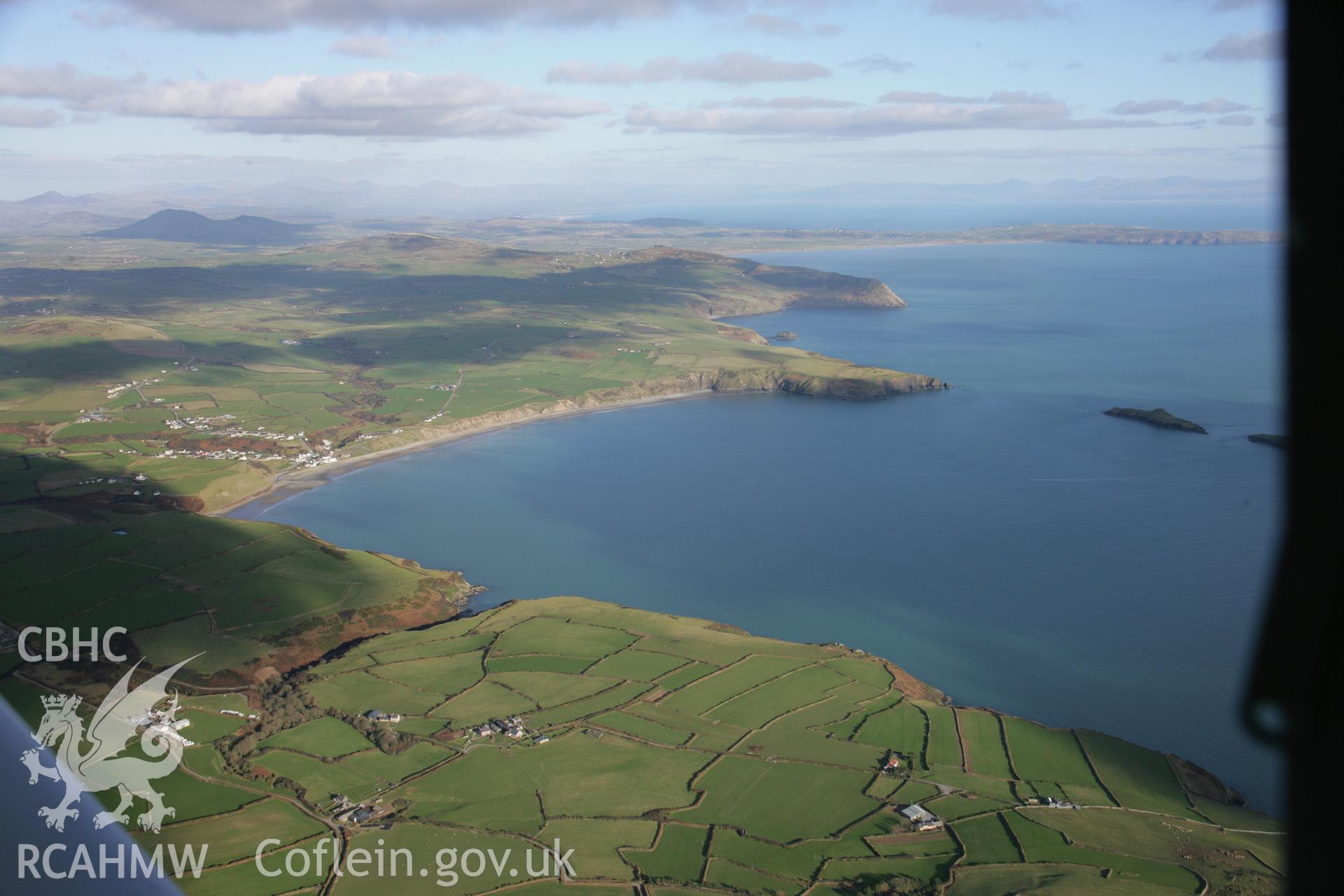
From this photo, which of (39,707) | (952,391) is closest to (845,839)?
(39,707)

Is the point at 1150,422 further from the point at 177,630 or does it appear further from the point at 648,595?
the point at 177,630

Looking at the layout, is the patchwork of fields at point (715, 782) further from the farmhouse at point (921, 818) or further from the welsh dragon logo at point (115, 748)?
the welsh dragon logo at point (115, 748)

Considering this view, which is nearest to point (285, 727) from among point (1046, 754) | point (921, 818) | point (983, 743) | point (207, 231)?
point (921, 818)

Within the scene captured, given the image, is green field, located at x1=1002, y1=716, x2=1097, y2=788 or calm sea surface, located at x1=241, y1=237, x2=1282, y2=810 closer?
green field, located at x1=1002, y1=716, x2=1097, y2=788

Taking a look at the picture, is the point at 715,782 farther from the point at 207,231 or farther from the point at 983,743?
the point at 207,231

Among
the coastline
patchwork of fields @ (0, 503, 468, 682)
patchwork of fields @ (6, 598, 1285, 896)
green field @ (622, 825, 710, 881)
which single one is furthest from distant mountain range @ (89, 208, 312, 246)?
green field @ (622, 825, 710, 881)

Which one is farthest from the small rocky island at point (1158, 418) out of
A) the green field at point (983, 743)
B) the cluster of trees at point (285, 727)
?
the cluster of trees at point (285, 727)

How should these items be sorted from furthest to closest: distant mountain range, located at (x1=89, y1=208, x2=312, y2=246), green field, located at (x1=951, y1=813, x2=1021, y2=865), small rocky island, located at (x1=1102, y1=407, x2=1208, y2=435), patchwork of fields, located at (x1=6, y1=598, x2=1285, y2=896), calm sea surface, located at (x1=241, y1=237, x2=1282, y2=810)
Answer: distant mountain range, located at (x1=89, y1=208, x2=312, y2=246), small rocky island, located at (x1=1102, y1=407, x2=1208, y2=435), calm sea surface, located at (x1=241, y1=237, x2=1282, y2=810), green field, located at (x1=951, y1=813, x2=1021, y2=865), patchwork of fields, located at (x1=6, y1=598, x2=1285, y2=896)

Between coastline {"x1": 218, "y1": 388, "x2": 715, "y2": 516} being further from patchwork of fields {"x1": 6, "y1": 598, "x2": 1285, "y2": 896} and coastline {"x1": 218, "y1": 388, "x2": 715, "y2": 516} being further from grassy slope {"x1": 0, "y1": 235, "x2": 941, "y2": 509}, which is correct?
patchwork of fields {"x1": 6, "y1": 598, "x2": 1285, "y2": 896}
